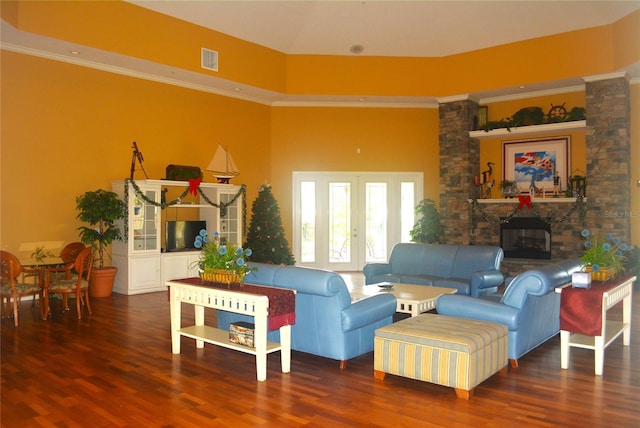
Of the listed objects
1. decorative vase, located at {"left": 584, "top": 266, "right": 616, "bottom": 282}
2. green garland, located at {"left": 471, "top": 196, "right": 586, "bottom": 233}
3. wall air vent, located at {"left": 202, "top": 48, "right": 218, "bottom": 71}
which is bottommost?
decorative vase, located at {"left": 584, "top": 266, "right": 616, "bottom": 282}

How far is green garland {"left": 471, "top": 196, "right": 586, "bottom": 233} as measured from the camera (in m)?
10.3

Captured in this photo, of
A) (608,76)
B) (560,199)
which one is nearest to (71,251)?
(560,199)

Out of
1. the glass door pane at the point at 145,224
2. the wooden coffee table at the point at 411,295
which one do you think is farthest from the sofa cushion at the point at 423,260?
the glass door pane at the point at 145,224

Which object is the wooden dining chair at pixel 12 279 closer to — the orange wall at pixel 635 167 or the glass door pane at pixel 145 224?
the glass door pane at pixel 145 224

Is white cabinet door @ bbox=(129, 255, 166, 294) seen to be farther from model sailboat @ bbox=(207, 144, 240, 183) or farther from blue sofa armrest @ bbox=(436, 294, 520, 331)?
blue sofa armrest @ bbox=(436, 294, 520, 331)

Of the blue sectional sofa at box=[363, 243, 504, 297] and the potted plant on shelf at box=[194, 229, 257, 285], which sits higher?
the potted plant on shelf at box=[194, 229, 257, 285]

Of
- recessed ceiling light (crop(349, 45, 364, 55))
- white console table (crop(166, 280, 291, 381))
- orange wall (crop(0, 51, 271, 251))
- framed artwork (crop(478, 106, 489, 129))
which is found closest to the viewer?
white console table (crop(166, 280, 291, 381))

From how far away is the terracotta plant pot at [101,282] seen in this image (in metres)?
8.54

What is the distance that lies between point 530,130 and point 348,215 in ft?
14.2

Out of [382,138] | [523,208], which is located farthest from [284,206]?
[523,208]

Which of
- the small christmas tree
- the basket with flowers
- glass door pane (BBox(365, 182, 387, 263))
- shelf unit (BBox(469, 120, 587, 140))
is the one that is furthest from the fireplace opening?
the basket with flowers

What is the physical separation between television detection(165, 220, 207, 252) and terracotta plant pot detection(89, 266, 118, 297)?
1.23m

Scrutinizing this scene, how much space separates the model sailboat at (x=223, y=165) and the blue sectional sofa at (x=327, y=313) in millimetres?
5393

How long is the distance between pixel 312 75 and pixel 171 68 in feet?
10.3
